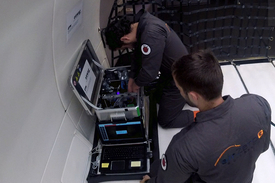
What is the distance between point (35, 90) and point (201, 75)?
0.94 meters

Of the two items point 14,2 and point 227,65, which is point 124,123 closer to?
point 14,2

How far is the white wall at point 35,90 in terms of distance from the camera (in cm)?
98

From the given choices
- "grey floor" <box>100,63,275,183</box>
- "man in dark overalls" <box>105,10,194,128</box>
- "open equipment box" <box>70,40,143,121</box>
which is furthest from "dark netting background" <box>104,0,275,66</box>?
"man in dark overalls" <box>105,10,194,128</box>

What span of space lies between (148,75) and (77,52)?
649 millimetres

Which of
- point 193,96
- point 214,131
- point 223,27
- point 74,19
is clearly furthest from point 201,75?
point 223,27

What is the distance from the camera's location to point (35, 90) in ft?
3.98

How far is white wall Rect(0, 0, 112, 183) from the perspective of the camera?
0.98 meters

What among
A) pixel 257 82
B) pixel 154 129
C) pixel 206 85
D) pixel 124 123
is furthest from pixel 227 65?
pixel 206 85

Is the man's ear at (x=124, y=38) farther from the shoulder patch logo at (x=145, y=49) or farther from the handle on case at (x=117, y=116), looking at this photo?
the handle on case at (x=117, y=116)

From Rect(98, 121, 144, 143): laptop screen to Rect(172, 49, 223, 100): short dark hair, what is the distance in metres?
0.78

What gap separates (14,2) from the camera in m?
0.95

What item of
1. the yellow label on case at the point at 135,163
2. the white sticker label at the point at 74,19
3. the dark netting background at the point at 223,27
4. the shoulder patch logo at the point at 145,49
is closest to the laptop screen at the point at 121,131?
the yellow label on case at the point at 135,163

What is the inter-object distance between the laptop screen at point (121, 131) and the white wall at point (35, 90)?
28cm

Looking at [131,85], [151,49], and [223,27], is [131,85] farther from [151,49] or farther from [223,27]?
[223,27]
